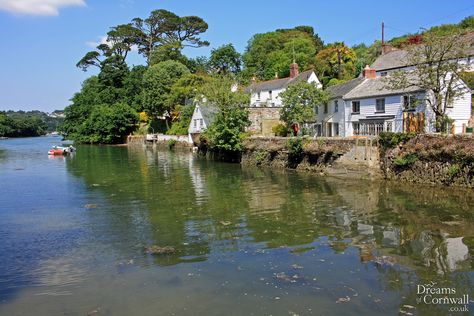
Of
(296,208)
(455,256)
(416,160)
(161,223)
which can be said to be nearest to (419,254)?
(455,256)

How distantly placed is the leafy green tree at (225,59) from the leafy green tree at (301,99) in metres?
47.1

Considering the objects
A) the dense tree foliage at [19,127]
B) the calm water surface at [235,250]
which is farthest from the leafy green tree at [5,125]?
the calm water surface at [235,250]

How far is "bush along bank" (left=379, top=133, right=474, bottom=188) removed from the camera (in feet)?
89.2

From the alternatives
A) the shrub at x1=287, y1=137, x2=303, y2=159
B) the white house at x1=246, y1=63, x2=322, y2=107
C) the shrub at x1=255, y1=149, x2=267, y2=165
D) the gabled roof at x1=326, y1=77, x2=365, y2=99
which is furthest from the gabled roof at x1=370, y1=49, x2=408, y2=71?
the shrub at x1=287, y1=137, x2=303, y2=159

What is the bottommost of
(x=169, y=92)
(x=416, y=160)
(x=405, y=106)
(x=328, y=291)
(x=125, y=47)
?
(x=328, y=291)

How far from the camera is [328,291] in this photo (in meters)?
11.8

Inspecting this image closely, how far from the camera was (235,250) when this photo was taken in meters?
15.6

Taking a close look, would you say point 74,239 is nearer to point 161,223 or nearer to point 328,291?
point 161,223

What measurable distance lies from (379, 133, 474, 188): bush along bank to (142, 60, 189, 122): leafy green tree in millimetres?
54821

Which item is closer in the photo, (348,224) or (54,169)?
(348,224)

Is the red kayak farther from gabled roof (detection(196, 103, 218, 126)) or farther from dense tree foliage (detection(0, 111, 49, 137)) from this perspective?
dense tree foliage (detection(0, 111, 49, 137))

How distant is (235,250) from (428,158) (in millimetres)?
19603

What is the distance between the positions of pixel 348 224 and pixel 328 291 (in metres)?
8.13

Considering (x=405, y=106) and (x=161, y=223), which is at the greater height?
(x=405, y=106)
